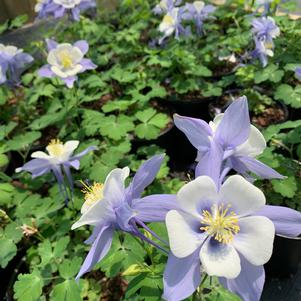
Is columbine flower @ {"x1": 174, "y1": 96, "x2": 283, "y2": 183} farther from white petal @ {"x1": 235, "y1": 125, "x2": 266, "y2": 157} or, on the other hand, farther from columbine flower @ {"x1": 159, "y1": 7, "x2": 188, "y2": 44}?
columbine flower @ {"x1": 159, "y1": 7, "x2": 188, "y2": 44}

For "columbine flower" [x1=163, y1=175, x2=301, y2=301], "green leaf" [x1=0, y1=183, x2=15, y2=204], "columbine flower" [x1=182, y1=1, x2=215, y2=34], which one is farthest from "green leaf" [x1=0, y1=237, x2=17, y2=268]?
"columbine flower" [x1=182, y1=1, x2=215, y2=34]

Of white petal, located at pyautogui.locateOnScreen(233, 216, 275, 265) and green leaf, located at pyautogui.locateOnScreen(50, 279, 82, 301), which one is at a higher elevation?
white petal, located at pyautogui.locateOnScreen(233, 216, 275, 265)

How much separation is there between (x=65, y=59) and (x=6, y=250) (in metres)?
0.92

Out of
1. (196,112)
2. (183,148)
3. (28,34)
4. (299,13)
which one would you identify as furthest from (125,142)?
(299,13)

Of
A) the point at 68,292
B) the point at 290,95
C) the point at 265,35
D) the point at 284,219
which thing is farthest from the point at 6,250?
the point at 265,35

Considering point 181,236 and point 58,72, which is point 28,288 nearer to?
point 181,236

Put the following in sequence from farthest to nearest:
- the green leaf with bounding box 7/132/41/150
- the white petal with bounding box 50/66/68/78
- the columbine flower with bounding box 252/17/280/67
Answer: the columbine flower with bounding box 252/17/280/67
the green leaf with bounding box 7/132/41/150
the white petal with bounding box 50/66/68/78

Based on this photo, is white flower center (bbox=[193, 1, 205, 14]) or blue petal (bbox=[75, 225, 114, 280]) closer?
blue petal (bbox=[75, 225, 114, 280])

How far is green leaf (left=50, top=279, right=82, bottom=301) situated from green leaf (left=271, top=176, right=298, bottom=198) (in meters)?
0.81

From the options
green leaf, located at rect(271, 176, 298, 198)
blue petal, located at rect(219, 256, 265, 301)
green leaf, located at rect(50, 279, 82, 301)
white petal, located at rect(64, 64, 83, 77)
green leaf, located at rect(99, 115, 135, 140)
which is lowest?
green leaf, located at rect(271, 176, 298, 198)

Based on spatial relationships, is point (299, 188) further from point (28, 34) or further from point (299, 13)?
point (28, 34)

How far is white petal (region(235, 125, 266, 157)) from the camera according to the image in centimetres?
79

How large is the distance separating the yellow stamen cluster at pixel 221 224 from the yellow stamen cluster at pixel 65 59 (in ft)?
4.29

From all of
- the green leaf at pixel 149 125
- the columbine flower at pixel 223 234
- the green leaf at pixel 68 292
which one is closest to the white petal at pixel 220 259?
the columbine flower at pixel 223 234
